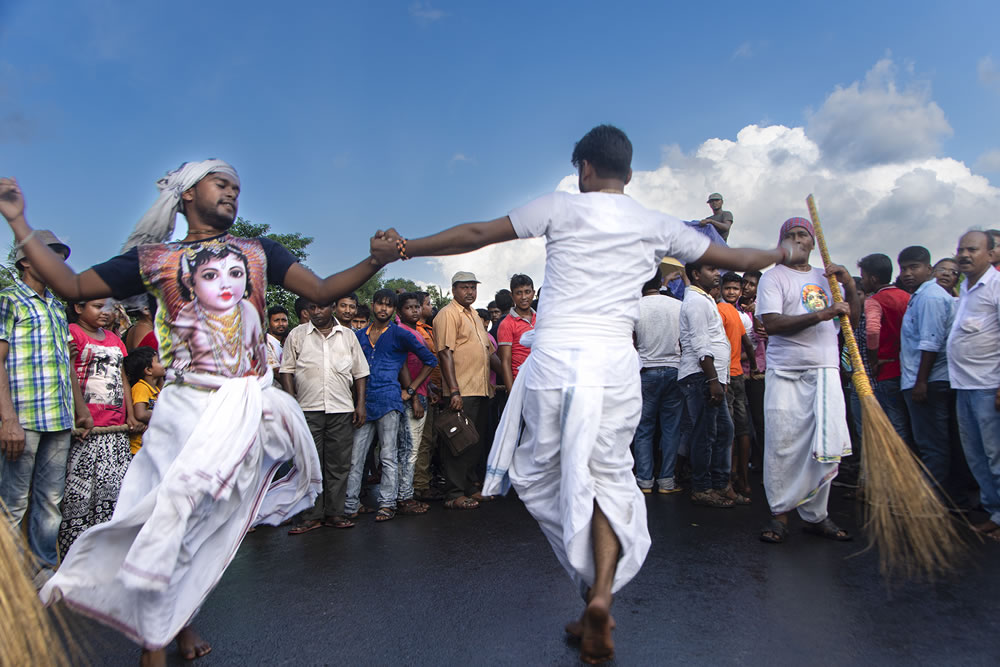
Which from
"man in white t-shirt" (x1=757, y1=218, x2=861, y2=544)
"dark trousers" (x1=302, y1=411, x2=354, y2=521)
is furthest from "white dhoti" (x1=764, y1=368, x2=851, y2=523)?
"dark trousers" (x1=302, y1=411, x2=354, y2=521)

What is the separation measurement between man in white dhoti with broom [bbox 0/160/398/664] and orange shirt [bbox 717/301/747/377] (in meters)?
4.72

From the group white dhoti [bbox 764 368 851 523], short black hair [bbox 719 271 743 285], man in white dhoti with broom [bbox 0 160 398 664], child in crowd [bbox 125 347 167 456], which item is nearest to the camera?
man in white dhoti with broom [bbox 0 160 398 664]

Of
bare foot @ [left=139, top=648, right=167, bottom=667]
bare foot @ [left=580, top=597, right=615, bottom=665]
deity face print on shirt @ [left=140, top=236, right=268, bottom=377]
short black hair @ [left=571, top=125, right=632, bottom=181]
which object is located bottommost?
bare foot @ [left=139, top=648, right=167, bottom=667]

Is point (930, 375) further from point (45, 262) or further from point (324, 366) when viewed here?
point (45, 262)

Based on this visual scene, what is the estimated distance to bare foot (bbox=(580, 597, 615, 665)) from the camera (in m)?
2.62

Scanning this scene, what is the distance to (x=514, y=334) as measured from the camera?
725 centimetres

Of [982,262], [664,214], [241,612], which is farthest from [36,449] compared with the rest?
[982,262]

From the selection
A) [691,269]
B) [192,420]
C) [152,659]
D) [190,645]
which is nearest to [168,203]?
[192,420]

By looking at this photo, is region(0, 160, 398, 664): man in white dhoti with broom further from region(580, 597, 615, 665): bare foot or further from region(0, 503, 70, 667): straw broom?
region(580, 597, 615, 665): bare foot

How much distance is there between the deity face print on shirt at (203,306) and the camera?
9.79 ft

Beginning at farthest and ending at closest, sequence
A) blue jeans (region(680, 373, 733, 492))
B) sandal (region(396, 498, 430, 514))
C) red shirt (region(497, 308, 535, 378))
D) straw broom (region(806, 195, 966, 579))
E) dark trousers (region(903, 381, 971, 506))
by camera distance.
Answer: red shirt (region(497, 308, 535, 378)), sandal (region(396, 498, 430, 514)), blue jeans (region(680, 373, 733, 492)), dark trousers (region(903, 381, 971, 506)), straw broom (region(806, 195, 966, 579))

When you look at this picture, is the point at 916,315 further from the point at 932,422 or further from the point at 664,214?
the point at 664,214

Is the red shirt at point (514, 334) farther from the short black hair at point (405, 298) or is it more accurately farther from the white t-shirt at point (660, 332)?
the white t-shirt at point (660, 332)

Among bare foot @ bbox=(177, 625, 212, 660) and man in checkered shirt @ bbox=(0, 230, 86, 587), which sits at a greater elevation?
man in checkered shirt @ bbox=(0, 230, 86, 587)
